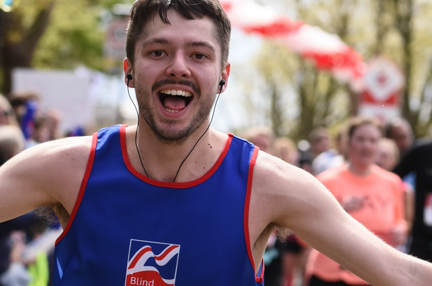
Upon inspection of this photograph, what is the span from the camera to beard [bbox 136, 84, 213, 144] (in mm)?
2379

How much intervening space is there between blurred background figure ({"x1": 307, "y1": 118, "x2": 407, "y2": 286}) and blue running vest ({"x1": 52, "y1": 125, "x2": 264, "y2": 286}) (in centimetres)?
343

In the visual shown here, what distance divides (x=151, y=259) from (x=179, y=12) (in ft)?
3.01

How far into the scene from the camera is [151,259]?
2.31 m

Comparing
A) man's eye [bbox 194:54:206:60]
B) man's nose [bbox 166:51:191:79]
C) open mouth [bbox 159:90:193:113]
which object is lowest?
open mouth [bbox 159:90:193:113]

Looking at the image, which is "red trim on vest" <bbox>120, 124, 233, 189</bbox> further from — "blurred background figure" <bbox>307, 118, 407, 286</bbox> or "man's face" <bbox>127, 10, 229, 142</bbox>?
"blurred background figure" <bbox>307, 118, 407, 286</bbox>

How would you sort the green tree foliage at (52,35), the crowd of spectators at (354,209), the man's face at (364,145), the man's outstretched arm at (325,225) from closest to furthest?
the man's outstretched arm at (325,225)
the crowd of spectators at (354,209)
the man's face at (364,145)
the green tree foliage at (52,35)

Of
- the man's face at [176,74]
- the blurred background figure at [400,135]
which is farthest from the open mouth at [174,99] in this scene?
the blurred background figure at [400,135]

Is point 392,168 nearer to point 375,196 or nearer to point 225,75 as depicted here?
point 375,196

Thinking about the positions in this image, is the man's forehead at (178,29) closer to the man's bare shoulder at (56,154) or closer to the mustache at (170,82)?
the mustache at (170,82)

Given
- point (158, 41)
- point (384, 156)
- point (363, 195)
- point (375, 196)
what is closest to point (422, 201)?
point (375, 196)

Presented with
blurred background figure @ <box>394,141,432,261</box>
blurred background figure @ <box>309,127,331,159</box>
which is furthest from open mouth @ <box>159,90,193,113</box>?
blurred background figure @ <box>309,127,331,159</box>

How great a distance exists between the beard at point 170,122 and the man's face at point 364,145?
374 centimetres

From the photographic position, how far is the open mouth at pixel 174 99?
234 centimetres

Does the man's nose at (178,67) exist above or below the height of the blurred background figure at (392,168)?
above
